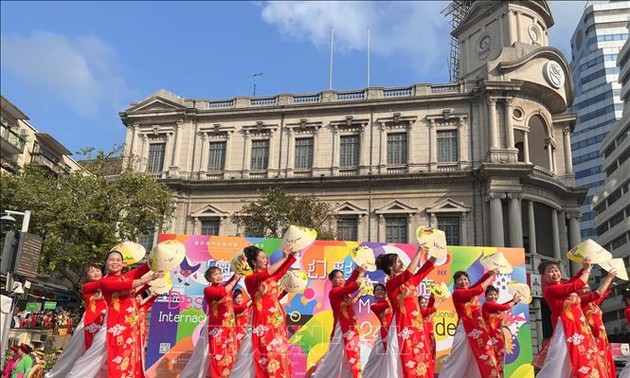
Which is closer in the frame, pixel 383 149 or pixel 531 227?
pixel 531 227

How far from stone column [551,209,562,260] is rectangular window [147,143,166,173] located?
2030 cm

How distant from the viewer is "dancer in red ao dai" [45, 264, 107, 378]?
19.4 ft

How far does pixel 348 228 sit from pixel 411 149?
16.5ft

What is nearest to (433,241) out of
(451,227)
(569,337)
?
(569,337)

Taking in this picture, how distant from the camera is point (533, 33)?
30.0 m

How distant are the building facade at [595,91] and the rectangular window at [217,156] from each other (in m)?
49.0

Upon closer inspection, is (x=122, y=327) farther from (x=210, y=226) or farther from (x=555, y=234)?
(x=555, y=234)

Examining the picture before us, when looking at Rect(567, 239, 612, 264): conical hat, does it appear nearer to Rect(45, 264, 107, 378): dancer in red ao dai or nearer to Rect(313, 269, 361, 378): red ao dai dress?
Rect(313, 269, 361, 378): red ao dai dress

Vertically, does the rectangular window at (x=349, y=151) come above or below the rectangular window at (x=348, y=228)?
above

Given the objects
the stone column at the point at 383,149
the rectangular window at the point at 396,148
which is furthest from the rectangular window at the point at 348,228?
the rectangular window at the point at 396,148

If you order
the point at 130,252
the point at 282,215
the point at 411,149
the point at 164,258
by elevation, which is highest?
the point at 411,149

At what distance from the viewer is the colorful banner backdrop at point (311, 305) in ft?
38.0

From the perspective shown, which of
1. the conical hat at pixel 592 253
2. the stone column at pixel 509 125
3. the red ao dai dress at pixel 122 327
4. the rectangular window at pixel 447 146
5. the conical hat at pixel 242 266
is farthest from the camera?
the rectangular window at pixel 447 146

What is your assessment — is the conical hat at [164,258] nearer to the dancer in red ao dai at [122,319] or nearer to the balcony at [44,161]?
the dancer in red ao dai at [122,319]
